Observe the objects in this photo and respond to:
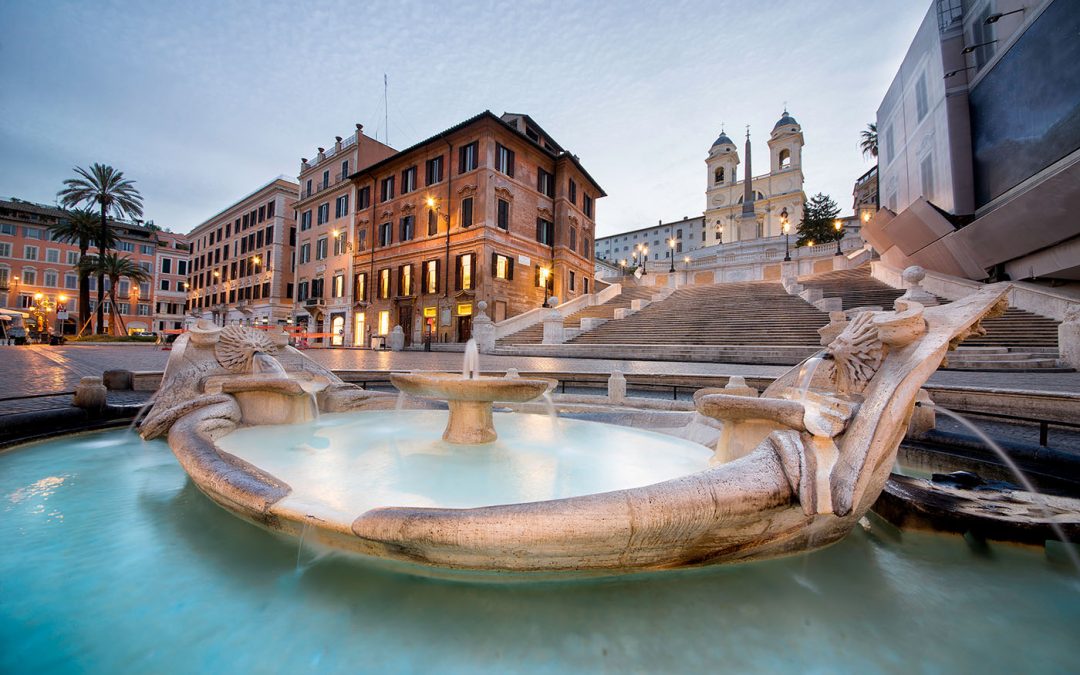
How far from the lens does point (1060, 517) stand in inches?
94.7

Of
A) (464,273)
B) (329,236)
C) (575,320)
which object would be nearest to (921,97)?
(575,320)

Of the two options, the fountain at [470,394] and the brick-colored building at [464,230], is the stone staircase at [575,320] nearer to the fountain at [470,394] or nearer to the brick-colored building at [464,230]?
the brick-colored building at [464,230]

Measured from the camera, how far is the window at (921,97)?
68.8 ft

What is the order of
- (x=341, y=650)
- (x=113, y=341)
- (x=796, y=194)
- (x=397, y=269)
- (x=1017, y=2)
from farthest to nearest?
1. (x=796, y=194)
2. (x=397, y=269)
3. (x=113, y=341)
4. (x=1017, y=2)
5. (x=341, y=650)

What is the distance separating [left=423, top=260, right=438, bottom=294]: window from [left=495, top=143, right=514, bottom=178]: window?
25.6 ft

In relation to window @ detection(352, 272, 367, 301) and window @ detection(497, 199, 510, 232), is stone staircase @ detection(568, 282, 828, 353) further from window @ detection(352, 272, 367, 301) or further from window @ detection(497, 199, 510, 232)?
window @ detection(352, 272, 367, 301)

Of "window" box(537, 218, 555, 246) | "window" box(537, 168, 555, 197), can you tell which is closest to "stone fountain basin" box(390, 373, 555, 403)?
"window" box(537, 218, 555, 246)

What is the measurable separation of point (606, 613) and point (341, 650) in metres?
1.13

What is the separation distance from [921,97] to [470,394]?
2998 cm

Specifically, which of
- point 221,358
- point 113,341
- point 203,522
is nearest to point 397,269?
point 113,341

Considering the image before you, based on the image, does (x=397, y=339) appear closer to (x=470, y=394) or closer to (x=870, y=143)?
(x=470, y=394)

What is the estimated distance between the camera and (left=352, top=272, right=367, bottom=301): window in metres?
32.7

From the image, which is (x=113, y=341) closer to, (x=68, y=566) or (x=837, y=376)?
(x=68, y=566)

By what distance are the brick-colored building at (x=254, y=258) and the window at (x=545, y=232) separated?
2610 cm
